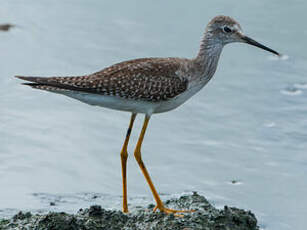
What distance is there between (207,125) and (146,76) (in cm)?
276

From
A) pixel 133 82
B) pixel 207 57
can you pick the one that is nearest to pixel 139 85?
pixel 133 82

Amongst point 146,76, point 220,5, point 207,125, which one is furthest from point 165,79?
point 220,5

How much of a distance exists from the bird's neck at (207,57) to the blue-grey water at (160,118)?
169cm

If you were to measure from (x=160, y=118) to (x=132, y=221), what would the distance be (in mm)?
3987

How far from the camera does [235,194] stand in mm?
10398

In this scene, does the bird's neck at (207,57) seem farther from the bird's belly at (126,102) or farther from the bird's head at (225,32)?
the bird's belly at (126,102)

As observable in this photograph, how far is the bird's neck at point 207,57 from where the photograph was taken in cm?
985

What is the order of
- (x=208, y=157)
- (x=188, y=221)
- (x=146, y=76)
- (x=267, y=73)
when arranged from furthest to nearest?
(x=267, y=73), (x=208, y=157), (x=146, y=76), (x=188, y=221)

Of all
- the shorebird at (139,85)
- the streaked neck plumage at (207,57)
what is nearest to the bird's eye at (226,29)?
the streaked neck plumage at (207,57)

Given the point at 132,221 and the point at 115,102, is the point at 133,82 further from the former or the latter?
the point at 132,221

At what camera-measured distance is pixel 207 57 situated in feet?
32.6

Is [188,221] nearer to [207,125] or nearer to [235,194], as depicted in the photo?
[235,194]

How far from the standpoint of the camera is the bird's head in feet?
32.7

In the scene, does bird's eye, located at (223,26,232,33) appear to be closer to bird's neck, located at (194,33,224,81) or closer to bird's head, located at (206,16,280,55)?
bird's head, located at (206,16,280,55)
